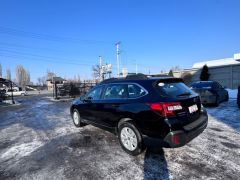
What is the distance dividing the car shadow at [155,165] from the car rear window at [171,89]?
1.30 meters

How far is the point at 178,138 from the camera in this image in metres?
3.22

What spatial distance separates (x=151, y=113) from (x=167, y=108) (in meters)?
0.31

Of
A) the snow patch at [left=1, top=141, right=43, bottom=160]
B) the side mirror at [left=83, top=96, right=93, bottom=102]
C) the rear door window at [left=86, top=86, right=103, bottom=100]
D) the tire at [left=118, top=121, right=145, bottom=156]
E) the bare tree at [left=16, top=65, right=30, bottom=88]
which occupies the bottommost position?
the snow patch at [left=1, top=141, right=43, bottom=160]

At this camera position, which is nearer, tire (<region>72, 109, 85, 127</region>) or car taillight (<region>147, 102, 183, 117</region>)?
car taillight (<region>147, 102, 183, 117</region>)

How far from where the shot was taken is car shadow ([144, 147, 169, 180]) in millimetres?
3096

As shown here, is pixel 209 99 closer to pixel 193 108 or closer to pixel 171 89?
pixel 193 108

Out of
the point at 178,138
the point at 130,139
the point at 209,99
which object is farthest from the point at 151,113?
the point at 209,99

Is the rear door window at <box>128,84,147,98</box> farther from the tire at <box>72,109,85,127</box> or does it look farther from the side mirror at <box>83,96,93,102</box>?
the tire at <box>72,109,85,127</box>

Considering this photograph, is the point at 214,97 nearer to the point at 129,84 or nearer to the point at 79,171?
the point at 129,84

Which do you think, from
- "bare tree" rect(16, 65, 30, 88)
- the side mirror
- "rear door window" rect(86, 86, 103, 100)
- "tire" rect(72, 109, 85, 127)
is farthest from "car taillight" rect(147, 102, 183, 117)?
"bare tree" rect(16, 65, 30, 88)

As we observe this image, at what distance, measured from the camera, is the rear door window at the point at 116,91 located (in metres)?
4.23

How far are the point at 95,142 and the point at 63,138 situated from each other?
3.57 feet

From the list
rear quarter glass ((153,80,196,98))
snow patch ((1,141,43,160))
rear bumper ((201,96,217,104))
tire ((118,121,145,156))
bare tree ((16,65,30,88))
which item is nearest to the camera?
rear quarter glass ((153,80,196,98))

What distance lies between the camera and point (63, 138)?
5.30 metres
